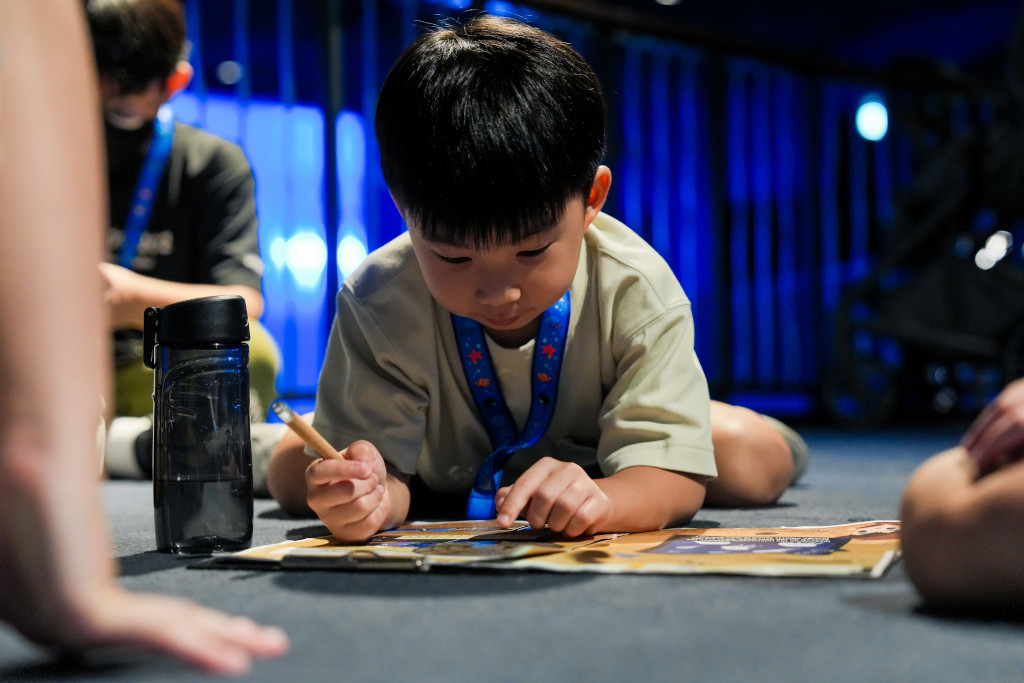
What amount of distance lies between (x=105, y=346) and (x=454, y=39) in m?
0.56

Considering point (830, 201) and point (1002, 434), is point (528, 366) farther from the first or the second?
point (830, 201)

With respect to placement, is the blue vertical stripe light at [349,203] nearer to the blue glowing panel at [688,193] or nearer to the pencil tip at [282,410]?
the blue glowing panel at [688,193]

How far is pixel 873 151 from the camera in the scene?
12.0ft

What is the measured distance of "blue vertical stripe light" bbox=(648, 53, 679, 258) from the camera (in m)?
3.18

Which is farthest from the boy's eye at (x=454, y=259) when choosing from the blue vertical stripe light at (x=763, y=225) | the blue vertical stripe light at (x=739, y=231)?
the blue vertical stripe light at (x=763, y=225)

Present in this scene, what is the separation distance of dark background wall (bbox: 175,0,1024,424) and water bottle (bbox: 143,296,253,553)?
149 centimetres

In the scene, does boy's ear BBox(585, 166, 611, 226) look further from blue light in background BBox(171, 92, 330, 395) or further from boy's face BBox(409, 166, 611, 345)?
blue light in background BBox(171, 92, 330, 395)

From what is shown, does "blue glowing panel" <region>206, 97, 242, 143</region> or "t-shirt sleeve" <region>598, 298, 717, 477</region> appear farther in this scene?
"blue glowing panel" <region>206, 97, 242, 143</region>

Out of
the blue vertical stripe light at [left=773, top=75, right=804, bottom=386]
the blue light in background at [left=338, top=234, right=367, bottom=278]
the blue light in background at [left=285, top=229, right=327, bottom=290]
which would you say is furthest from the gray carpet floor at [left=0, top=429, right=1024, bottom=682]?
the blue vertical stripe light at [left=773, top=75, right=804, bottom=386]

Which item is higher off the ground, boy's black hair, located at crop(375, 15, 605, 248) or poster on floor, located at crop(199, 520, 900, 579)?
boy's black hair, located at crop(375, 15, 605, 248)

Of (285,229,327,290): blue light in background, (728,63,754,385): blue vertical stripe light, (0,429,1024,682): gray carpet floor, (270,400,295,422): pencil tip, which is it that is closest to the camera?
(0,429,1024,682): gray carpet floor

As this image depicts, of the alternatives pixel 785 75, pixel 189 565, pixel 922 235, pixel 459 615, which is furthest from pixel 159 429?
pixel 785 75

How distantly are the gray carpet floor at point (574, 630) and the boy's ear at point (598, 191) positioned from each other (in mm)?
380

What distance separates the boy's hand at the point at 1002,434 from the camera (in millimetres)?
505
